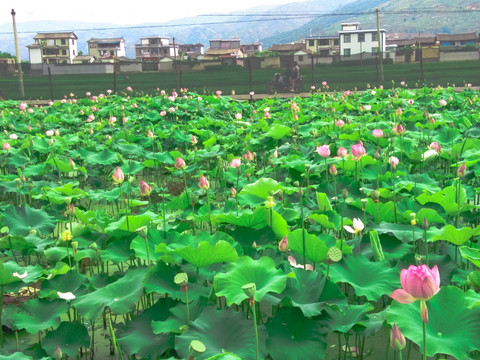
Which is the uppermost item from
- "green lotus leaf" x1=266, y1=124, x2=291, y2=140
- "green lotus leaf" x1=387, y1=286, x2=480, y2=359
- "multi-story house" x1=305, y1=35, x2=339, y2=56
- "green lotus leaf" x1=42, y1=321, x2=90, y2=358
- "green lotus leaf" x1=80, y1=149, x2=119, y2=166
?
"multi-story house" x1=305, y1=35, x2=339, y2=56

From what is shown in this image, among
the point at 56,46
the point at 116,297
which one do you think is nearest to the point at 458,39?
the point at 56,46

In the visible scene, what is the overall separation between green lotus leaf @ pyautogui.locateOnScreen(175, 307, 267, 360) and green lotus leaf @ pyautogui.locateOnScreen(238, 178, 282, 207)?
796 millimetres

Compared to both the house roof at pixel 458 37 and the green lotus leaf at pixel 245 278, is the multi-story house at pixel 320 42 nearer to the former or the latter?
the house roof at pixel 458 37

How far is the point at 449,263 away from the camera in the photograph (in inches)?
58.3

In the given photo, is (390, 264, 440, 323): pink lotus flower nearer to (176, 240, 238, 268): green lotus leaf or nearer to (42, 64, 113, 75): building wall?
(176, 240, 238, 268): green lotus leaf

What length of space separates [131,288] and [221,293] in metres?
0.31

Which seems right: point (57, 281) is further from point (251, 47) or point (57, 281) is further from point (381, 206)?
point (251, 47)

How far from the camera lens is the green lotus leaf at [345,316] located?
1208 millimetres

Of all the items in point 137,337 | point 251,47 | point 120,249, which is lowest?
point 137,337

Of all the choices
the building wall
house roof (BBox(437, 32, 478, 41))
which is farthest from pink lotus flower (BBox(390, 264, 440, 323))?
house roof (BBox(437, 32, 478, 41))

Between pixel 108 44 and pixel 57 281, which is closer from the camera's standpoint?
pixel 57 281

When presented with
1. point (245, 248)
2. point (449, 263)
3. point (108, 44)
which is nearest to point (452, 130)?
point (449, 263)

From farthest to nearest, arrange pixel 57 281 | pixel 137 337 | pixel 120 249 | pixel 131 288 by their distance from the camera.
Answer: pixel 120 249 < pixel 57 281 < pixel 131 288 < pixel 137 337

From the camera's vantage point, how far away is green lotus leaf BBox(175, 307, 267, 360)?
3.74ft
